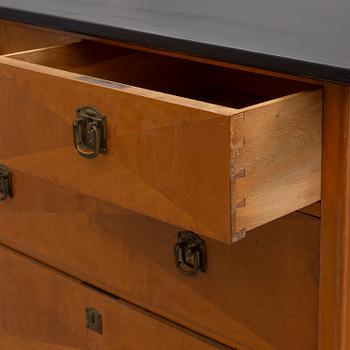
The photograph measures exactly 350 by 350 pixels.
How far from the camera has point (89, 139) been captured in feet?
3.72

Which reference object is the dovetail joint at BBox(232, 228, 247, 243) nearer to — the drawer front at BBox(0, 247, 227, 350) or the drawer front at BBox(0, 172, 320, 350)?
the drawer front at BBox(0, 172, 320, 350)

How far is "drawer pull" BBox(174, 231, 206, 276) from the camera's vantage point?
1233 millimetres

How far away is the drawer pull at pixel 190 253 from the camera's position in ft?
4.05

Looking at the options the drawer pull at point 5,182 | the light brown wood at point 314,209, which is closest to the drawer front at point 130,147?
the light brown wood at point 314,209

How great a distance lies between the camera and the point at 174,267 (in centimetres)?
Result: 128

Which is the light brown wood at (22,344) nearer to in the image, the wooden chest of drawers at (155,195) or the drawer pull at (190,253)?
the wooden chest of drawers at (155,195)

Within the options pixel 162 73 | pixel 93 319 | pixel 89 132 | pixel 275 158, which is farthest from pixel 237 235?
pixel 93 319

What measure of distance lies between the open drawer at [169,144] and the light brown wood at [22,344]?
0.41 metres

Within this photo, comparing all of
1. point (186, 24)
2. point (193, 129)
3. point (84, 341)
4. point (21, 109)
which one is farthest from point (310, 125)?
point (84, 341)

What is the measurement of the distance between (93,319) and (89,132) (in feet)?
1.41

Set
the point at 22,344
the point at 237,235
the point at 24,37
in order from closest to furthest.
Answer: the point at 237,235, the point at 24,37, the point at 22,344

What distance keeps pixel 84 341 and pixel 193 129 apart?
0.60 m

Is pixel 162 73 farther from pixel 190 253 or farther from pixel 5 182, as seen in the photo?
pixel 5 182

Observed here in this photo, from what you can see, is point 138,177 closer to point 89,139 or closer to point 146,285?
point 89,139
